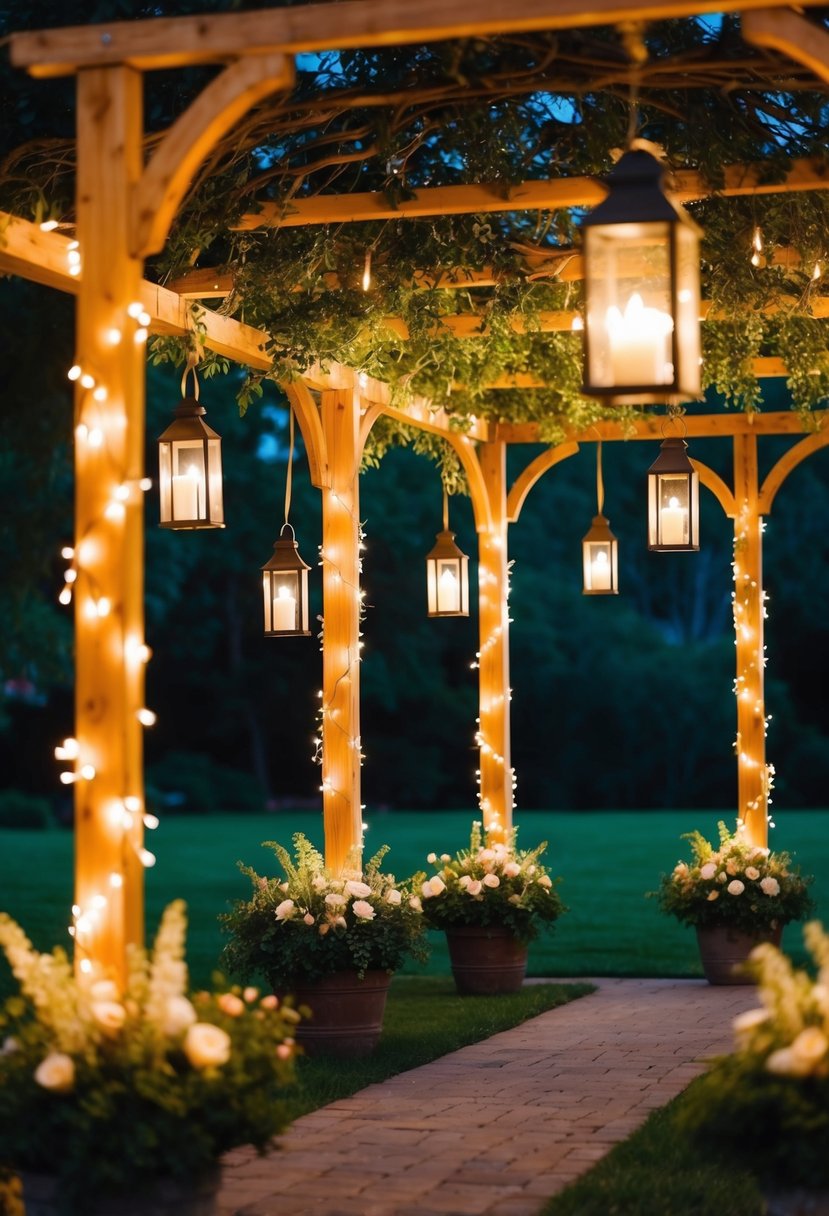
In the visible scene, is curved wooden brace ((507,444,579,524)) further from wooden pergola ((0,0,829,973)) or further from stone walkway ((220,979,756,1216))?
wooden pergola ((0,0,829,973))

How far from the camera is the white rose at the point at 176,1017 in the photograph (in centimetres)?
426

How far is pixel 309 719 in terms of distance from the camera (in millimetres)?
32844

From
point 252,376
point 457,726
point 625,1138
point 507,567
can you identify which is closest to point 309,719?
point 457,726

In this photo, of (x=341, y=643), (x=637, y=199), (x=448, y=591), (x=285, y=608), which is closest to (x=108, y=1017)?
(x=637, y=199)

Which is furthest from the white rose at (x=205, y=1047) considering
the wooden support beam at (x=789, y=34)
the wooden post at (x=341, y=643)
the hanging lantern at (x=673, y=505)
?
the hanging lantern at (x=673, y=505)

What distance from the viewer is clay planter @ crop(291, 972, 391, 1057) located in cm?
761

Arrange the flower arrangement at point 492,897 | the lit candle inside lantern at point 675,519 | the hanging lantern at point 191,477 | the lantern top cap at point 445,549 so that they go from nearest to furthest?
the hanging lantern at point 191,477 → the lit candle inside lantern at point 675,519 → the flower arrangement at point 492,897 → the lantern top cap at point 445,549

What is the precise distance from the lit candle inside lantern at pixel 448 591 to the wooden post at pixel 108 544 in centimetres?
607

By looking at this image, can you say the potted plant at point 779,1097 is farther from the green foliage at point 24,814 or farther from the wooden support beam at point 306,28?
the green foliage at point 24,814

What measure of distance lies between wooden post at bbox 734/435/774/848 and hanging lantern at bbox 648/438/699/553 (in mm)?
1884

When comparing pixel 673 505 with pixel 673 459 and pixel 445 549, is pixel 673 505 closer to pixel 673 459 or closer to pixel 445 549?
pixel 673 459

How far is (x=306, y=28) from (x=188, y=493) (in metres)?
2.97

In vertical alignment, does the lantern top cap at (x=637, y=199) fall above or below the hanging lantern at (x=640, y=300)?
above

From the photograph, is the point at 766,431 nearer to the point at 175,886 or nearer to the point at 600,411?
the point at 600,411
